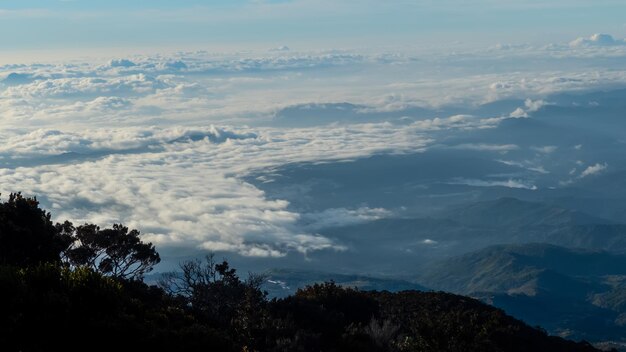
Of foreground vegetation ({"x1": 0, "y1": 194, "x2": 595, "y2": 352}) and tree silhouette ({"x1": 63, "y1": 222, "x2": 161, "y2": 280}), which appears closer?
foreground vegetation ({"x1": 0, "y1": 194, "x2": 595, "y2": 352})

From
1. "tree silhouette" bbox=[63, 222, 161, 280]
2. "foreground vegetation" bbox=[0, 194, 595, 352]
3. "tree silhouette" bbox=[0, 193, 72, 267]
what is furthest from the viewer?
"tree silhouette" bbox=[63, 222, 161, 280]

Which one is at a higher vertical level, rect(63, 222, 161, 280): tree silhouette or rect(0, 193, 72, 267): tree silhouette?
rect(0, 193, 72, 267): tree silhouette

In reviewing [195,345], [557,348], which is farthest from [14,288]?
[557,348]

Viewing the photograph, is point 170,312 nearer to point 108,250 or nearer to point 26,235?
point 26,235

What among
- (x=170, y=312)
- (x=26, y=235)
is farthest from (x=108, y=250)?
(x=170, y=312)

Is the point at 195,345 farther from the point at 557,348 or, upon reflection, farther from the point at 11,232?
the point at 557,348

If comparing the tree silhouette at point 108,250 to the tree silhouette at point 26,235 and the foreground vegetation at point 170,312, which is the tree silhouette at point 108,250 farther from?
the tree silhouette at point 26,235

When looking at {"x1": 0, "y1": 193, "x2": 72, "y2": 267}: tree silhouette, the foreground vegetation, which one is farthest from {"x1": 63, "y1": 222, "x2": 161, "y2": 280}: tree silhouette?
{"x1": 0, "y1": 193, "x2": 72, "y2": 267}: tree silhouette

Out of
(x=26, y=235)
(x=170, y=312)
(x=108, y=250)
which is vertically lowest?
(x=108, y=250)

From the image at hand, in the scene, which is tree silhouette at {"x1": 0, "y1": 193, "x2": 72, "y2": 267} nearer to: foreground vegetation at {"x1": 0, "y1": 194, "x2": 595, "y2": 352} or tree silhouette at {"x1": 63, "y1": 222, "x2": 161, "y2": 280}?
foreground vegetation at {"x1": 0, "y1": 194, "x2": 595, "y2": 352}
